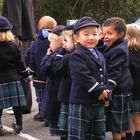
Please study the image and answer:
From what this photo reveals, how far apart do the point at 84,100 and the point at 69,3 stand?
83.0ft

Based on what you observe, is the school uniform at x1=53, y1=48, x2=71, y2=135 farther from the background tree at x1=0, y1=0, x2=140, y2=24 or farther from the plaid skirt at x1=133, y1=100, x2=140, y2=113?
the background tree at x1=0, y1=0, x2=140, y2=24

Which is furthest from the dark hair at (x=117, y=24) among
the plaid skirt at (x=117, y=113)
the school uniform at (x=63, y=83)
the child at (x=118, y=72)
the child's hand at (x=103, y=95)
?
the child's hand at (x=103, y=95)

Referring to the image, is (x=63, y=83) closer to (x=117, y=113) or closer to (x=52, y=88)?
(x=52, y=88)

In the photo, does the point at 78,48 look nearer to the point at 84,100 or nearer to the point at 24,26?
the point at 84,100

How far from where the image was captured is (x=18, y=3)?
7.62 m

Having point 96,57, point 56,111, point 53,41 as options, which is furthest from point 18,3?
point 96,57

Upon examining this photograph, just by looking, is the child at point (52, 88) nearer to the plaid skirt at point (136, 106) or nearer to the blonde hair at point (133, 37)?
the blonde hair at point (133, 37)

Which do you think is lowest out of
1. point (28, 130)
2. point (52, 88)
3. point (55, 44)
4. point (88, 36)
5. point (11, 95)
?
point (28, 130)

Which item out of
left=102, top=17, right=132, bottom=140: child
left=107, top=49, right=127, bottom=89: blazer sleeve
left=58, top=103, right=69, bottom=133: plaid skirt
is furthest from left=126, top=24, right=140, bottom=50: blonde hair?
left=58, top=103, right=69, bottom=133: plaid skirt

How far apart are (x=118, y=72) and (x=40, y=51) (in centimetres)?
213

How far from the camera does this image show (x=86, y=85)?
16.4 feet

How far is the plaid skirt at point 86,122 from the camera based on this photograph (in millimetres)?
5156

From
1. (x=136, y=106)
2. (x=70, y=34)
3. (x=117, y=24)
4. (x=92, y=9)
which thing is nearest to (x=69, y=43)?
(x=70, y=34)

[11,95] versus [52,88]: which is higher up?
[52,88]
